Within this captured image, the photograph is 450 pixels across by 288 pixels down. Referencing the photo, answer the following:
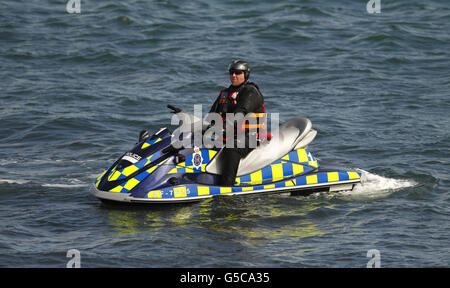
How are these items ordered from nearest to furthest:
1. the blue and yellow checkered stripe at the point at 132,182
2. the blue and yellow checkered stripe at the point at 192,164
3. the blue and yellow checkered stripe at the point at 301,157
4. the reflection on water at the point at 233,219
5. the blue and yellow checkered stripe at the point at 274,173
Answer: the reflection on water at the point at 233,219 < the blue and yellow checkered stripe at the point at 132,182 < the blue and yellow checkered stripe at the point at 192,164 < the blue and yellow checkered stripe at the point at 274,173 < the blue and yellow checkered stripe at the point at 301,157

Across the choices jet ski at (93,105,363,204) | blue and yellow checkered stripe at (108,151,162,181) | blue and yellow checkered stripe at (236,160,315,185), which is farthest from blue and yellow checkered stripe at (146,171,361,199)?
blue and yellow checkered stripe at (108,151,162,181)

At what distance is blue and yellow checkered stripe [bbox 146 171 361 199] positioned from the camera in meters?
9.20

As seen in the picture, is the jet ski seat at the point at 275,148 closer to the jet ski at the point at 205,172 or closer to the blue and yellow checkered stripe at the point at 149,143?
the jet ski at the point at 205,172

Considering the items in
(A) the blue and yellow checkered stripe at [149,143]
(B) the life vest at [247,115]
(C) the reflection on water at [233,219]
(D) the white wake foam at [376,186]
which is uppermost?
(B) the life vest at [247,115]

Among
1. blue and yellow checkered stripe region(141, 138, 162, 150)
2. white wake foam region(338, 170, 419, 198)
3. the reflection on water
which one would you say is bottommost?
the reflection on water

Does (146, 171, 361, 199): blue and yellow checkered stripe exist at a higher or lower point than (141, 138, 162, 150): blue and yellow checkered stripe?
lower

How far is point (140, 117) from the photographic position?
1450 centimetres

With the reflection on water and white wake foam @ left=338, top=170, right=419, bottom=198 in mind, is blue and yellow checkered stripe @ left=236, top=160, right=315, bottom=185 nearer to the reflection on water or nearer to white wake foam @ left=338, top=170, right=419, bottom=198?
the reflection on water

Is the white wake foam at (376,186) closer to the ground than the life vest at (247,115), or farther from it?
closer to the ground

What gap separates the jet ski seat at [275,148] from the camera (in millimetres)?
9672

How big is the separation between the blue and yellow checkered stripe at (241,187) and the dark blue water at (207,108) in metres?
0.16

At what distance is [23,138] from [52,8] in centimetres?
1095

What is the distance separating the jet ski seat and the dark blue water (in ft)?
1.47

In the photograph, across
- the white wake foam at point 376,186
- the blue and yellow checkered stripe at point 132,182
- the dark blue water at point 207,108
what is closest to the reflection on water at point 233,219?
the dark blue water at point 207,108
